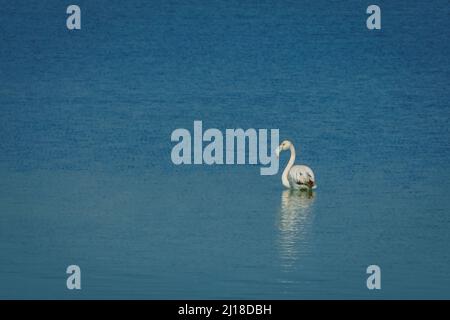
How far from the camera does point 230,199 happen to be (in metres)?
12.3

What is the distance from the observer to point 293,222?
37.9 feet

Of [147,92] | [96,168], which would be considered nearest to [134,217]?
[96,168]

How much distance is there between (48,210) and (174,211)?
1.00m

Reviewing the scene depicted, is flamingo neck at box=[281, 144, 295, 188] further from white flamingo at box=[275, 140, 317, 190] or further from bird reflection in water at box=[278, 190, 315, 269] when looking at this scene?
bird reflection in water at box=[278, 190, 315, 269]

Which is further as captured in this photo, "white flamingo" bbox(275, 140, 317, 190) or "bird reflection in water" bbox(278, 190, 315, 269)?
"white flamingo" bbox(275, 140, 317, 190)

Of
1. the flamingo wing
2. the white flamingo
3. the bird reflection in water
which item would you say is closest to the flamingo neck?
the white flamingo

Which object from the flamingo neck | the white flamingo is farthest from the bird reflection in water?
the flamingo neck

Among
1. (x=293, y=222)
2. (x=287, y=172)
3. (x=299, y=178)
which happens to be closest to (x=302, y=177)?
(x=299, y=178)

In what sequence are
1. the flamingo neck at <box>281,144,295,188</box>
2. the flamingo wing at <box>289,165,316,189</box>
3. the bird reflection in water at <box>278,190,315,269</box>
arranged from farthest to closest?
1. the flamingo neck at <box>281,144,295,188</box>
2. the flamingo wing at <box>289,165,316,189</box>
3. the bird reflection in water at <box>278,190,315,269</box>

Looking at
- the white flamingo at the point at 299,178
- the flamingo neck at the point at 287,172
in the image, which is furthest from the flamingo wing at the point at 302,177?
the flamingo neck at the point at 287,172

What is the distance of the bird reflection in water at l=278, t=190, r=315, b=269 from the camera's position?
10492 millimetres

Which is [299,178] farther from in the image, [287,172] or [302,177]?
[287,172]

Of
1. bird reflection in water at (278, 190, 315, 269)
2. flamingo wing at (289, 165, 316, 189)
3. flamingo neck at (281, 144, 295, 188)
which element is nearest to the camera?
bird reflection in water at (278, 190, 315, 269)

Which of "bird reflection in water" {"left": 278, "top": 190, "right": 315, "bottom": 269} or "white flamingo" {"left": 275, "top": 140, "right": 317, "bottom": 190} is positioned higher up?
"white flamingo" {"left": 275, "top": 140, "right": 317, "bottom": 190}
